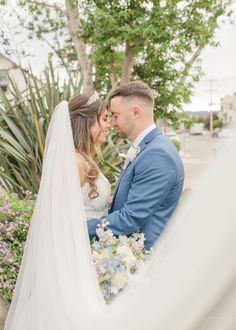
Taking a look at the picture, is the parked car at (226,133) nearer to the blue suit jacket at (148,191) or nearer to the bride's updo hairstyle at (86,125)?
the blue suit jacket at (148,191)

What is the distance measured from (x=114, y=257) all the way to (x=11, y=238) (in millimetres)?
2030

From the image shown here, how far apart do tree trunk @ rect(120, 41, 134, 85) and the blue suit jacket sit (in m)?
11.4

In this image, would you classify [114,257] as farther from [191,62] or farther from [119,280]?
[191,62]

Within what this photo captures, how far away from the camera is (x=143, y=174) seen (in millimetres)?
3146

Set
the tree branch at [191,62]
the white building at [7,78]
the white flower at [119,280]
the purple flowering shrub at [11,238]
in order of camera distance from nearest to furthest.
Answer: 1. the white flower at [119,280]
2. the purple flowering shrub at [11,238]
3. the white building at [7,78]
4. the tree branch at [191,62]

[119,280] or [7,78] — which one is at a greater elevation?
[119,280]

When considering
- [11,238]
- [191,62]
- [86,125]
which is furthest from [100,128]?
[191,62]

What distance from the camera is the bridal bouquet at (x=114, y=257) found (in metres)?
2.62

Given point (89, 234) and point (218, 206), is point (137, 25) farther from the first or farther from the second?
point (218, 206)

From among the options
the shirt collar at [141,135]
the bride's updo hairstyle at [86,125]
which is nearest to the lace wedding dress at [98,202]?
the bride's updo hairstyle at [86,125]

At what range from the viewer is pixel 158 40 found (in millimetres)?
12586

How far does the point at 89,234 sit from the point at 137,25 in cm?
981

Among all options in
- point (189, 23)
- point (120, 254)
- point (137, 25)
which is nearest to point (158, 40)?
point (137, 25)

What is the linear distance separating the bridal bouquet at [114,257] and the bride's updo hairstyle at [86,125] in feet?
1.56
